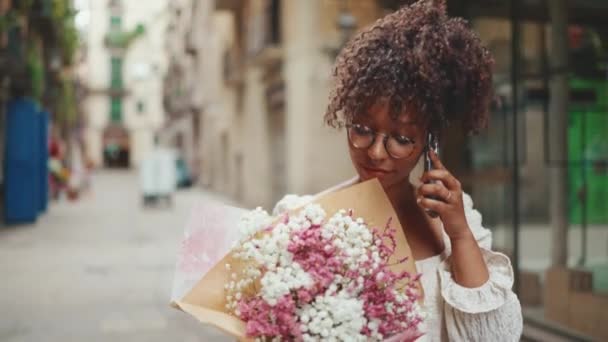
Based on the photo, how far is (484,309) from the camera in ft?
4.70

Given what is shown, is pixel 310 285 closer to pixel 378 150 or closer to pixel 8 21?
pixel 378 150

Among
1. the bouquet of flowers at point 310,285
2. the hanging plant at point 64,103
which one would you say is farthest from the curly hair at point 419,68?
the hanging plant at point 64,103

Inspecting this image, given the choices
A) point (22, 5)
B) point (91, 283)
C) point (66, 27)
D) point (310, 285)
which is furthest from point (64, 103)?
point (310, 285)

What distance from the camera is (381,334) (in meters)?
1.26

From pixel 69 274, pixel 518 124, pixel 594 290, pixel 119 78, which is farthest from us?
pixel 119 78

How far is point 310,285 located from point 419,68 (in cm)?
51

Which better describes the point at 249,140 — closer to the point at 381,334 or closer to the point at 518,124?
the point at 518,124

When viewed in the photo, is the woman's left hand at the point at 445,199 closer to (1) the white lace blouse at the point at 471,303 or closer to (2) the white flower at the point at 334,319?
(1) the white lace blouse at the point at 471,303

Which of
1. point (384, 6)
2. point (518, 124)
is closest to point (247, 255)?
point (518, 124)

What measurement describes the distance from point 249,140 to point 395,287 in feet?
63.6

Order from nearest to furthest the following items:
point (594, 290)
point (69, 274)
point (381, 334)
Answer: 1. point (381, 334)
2. point (594, 290)
3. point (69, 274)

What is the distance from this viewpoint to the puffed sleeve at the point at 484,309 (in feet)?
4.76

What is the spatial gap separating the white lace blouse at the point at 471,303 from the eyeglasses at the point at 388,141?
9.6 inches

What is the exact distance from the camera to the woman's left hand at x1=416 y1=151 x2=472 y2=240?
143cm
